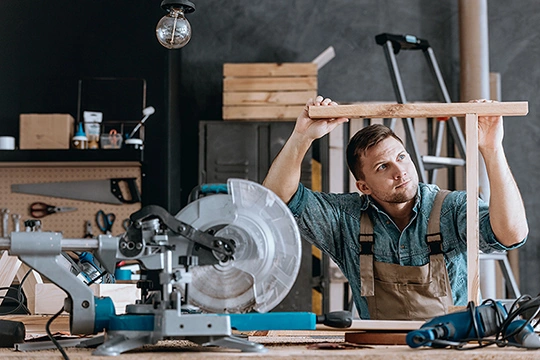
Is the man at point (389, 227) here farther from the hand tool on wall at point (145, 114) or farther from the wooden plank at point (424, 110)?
the hand tool on wall at point (145, 114)

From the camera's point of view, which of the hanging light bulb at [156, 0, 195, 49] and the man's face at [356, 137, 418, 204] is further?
the hanging light bulb at [156, 0, 195, 49]

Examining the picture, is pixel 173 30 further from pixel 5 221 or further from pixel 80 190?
pixel 5 221

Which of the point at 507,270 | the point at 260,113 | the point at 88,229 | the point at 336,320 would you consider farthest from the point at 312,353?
the point at 88,229

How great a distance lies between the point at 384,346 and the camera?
5.04ft

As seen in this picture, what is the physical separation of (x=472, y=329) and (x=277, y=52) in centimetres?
424

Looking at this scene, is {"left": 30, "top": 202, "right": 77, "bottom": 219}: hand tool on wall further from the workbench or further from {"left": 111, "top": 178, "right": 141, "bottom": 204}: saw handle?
the workbench

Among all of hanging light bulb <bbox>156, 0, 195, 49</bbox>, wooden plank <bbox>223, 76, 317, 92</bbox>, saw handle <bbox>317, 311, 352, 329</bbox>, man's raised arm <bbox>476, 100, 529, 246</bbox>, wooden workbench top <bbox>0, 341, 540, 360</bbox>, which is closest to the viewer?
wooden workbench top <bbox>0, 341, 540, 360</bbox>

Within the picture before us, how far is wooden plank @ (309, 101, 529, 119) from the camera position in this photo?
72.0 inches

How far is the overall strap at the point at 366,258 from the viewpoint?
7.86 ft

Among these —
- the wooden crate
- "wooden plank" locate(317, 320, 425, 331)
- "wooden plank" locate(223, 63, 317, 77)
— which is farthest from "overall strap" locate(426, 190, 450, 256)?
"wooden plank" locate(223, 63, 317, 77)

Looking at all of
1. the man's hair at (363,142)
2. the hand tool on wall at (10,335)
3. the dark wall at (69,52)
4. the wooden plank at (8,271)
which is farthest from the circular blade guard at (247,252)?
the dark wall at (69,52)

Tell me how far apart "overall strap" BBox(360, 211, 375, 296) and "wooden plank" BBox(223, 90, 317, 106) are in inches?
97.5

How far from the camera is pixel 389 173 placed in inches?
96.1

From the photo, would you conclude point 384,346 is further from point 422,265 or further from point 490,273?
point 490,273
